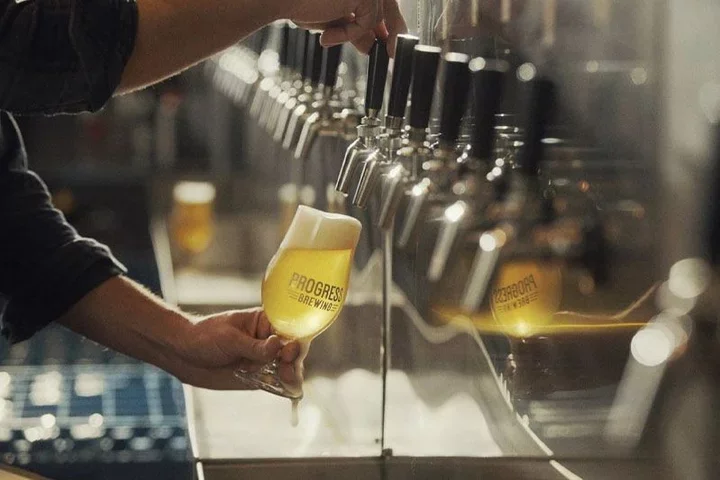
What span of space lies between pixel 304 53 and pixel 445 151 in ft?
3.48

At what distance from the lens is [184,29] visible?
1546 mm

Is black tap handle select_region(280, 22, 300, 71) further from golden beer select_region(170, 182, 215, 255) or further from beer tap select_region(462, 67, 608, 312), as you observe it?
golden beer select_region(170, 182, 215, 255)

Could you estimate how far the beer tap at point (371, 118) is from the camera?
171cm

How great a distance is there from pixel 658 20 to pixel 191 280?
307 centimetres

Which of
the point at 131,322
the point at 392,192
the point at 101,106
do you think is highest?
the point at 101,106

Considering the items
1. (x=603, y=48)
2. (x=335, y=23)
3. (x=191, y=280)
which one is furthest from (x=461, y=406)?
(x=191, y=280)

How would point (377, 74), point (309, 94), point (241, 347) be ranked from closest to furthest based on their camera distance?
1. point (377, 74)
2. point (241, 347)
3. point (309, 94)

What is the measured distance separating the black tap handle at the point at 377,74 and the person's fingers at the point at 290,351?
0.36 meters

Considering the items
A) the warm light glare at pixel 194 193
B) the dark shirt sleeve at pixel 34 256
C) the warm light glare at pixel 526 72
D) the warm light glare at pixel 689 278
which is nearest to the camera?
the warm light glare at pixel 689 278

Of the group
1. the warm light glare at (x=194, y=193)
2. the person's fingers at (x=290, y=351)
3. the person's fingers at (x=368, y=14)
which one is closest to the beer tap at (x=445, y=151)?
the person's fingers at (x=368, y=14)

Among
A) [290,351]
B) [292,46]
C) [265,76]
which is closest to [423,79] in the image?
[290,351]

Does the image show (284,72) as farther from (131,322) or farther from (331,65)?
(131,322)

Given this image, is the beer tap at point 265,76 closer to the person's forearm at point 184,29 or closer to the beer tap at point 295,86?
the beer tap at point 295,86

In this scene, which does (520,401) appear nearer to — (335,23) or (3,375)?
(335,23)
